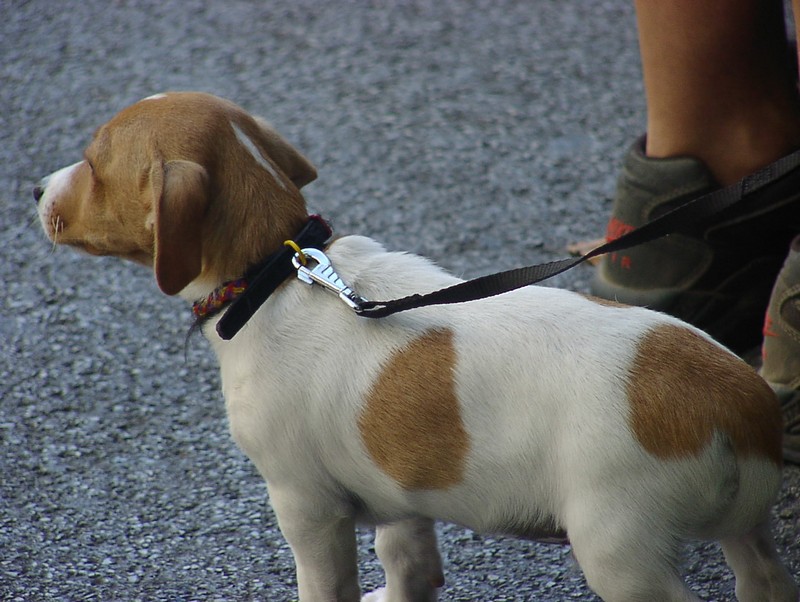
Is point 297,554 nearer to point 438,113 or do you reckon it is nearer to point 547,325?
point 547,325

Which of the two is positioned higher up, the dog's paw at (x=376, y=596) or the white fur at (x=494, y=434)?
the white fur at (x=494, y=434)

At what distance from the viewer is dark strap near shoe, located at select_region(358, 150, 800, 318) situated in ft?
6.19

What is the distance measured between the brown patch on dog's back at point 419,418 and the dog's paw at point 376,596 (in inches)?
20.8

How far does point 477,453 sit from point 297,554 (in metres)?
0.46

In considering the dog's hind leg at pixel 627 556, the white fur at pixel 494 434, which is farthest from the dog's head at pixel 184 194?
the dog's hind leg at pixel 627 556

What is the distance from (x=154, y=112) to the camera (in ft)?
6.79

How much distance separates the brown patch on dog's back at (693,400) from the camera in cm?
177

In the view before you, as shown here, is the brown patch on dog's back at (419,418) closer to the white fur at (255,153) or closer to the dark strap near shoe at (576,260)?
the dark strap near shoe at (576,260)

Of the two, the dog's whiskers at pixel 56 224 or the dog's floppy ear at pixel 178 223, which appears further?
the dog's whiskers at pixel 56 224

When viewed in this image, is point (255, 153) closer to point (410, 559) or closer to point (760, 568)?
point (410, 559)

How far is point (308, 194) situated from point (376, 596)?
206 cm

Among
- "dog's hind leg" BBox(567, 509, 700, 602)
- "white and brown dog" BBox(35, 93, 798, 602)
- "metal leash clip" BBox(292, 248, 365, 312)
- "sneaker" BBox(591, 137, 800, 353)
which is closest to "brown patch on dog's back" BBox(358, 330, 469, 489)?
"white and brown dog" BBox(35, 93, 798, 602)

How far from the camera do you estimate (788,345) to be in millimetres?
2695

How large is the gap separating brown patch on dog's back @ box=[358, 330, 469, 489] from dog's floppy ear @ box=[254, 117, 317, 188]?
Answer: 52cm
